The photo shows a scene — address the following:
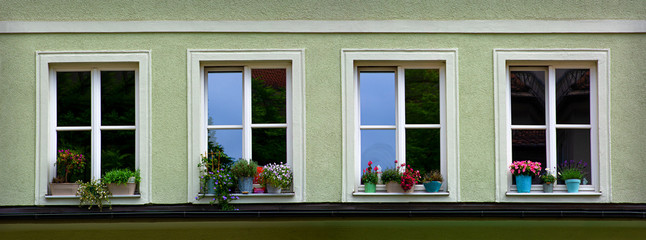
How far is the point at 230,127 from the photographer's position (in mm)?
7887

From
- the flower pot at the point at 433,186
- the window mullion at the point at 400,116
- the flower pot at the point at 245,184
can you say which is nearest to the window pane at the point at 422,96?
the window mullion at the point at 400,116

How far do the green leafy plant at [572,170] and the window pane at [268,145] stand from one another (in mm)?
3358

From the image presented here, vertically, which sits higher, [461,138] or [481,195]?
[461,138]

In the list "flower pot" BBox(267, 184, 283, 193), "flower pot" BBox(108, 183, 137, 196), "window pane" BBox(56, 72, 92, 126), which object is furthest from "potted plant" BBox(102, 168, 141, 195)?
"flower pot" BBox(267, 184, 283, 193)

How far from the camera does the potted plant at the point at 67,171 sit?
777 cm

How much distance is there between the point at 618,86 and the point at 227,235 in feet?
16.4

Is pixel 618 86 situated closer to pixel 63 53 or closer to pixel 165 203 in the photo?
pixel 165 203

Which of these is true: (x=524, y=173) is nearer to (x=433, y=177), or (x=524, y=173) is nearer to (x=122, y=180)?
(x=433, y=177)

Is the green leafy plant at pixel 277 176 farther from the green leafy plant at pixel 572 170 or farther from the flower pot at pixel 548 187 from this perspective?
the green leafy plant at pixel 572 170

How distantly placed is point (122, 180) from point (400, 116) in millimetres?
3413

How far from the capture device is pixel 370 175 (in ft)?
25.7

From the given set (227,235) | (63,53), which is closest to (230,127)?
(227,235)

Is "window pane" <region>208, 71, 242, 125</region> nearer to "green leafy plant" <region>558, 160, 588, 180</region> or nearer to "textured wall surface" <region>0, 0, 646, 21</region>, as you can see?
"textured wall surface" <region>0, 0, 646, 21</region>

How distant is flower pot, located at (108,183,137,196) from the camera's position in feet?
25.5
